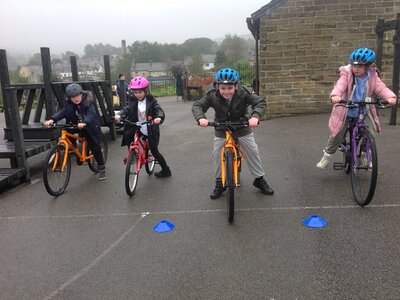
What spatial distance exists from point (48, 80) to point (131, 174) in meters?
3.98

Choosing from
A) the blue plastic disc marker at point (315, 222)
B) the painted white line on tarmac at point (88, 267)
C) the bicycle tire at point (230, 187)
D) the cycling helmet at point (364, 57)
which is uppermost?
the cycling helmet at point (364, 57)

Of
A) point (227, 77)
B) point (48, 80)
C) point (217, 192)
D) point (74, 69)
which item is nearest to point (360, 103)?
point (227, 77)

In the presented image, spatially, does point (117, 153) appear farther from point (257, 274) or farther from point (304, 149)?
point (257, 274)

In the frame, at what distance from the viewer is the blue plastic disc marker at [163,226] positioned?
4.43m

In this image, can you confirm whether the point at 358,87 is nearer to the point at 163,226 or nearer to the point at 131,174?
the point at 163,226

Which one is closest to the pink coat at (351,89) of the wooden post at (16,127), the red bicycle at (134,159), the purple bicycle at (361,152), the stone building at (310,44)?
the purple bicycle at (361,152)

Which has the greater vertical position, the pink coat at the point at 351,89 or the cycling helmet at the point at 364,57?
the cycling helmet at the point at 364,57

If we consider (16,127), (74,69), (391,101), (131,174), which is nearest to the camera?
(391,101)

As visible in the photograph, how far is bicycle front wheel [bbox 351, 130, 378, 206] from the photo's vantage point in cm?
455

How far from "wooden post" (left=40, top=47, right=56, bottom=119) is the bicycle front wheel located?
6.31 meters

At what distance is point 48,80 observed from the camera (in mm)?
8562

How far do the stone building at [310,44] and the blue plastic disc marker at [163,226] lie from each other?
788cm

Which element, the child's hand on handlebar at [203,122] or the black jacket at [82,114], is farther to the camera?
the black jacket at [82,114]

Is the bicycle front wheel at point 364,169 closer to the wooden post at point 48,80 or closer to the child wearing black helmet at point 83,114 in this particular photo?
the child wearing black helmet at point 83,114
